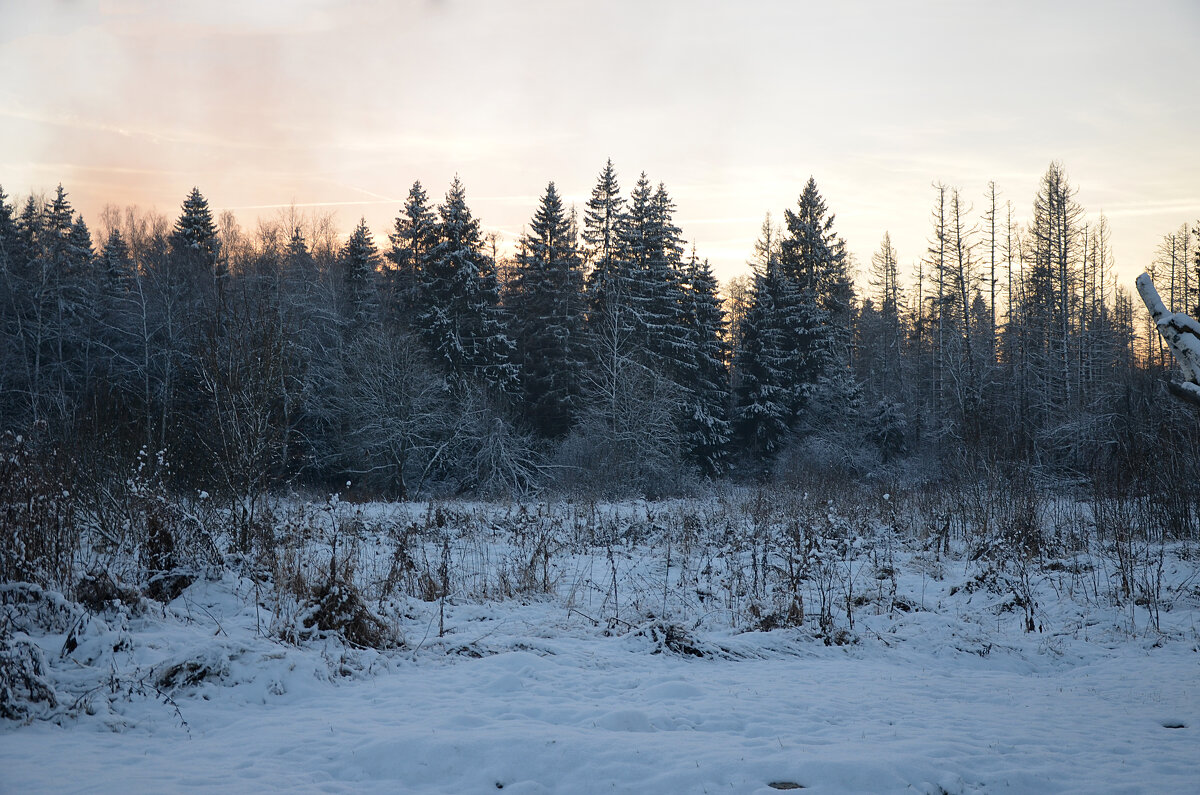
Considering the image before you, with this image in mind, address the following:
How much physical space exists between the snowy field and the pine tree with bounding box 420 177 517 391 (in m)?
20.9

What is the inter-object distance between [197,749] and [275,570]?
377 centimetres

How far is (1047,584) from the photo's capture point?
28.9 feet

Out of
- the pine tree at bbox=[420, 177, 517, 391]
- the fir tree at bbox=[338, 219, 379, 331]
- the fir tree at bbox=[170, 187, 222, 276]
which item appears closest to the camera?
the pine tree at bbox=[420, 177, 517, 391]

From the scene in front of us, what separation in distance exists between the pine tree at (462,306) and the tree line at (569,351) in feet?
0.32

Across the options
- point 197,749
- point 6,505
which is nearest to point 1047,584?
point 197,749

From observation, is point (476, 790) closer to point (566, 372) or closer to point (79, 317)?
point (566, 372)

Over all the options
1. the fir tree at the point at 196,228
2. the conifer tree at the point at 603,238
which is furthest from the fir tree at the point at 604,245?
the fir tree at the point at 196,228

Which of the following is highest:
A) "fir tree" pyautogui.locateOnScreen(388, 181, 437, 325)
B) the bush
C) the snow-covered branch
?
"fir tree" pyautogui.locateOnScreen(388, 181, 437, 325)

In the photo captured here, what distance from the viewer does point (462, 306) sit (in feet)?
97.9

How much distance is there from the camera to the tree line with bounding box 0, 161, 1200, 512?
2584 centimetres

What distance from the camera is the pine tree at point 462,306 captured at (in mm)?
29297

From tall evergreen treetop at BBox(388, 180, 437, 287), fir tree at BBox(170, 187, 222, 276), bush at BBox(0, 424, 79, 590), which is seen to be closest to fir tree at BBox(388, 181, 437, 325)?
tall evergreen treetop at BBox(388, 180, 437, 287)

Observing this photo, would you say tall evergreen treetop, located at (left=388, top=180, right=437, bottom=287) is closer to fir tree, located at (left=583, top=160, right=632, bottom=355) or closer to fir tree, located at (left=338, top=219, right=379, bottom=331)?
fir tree, located at (left=338, top=219, right=379, bottom=331)

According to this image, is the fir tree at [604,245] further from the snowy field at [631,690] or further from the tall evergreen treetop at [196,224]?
the snowy field at [631,690]
